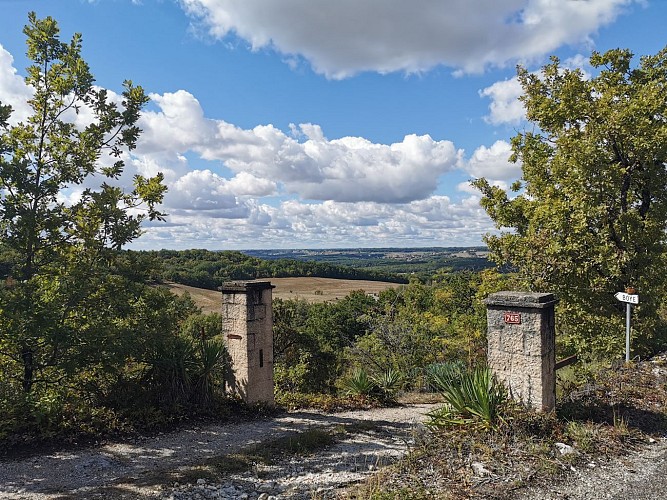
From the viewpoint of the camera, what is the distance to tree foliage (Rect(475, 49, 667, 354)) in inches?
410

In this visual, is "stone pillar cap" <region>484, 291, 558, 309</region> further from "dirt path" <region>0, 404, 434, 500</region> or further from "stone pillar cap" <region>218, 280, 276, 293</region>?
"stone pillar cap" <region>218, 280, 276, 293</region>

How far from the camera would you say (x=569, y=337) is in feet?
36.5

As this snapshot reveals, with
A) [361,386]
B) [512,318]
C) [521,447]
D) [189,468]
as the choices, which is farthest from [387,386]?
[189,468]

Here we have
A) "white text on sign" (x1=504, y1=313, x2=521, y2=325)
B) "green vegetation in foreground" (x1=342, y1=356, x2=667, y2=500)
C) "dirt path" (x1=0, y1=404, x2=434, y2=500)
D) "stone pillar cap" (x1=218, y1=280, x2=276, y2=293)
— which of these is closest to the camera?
"green vegetation in foreground" (x1=342, y1=356, x2=667, y2=500)

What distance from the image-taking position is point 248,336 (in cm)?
870

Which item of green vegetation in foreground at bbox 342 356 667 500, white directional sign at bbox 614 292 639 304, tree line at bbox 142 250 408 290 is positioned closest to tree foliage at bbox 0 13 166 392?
green vegetation in foreground at bbox 342 356 667 500

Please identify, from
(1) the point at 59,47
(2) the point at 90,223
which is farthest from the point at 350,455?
(1) the point at 59,47

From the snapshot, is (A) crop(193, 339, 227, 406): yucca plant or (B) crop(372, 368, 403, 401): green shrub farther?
(B) crop(372, 368, 403, 401): green shrub

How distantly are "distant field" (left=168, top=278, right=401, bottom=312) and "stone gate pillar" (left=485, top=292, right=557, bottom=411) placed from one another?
4045 cm

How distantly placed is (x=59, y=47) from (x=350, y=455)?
8098 millimetres

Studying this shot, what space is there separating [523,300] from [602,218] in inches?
251

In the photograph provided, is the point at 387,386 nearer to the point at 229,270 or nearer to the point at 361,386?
the point at 361,386

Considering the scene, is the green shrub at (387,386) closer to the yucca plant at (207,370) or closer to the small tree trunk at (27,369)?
the yucca plant at (207,370)

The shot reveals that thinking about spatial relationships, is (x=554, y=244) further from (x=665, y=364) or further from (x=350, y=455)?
(x=350, y=455)
